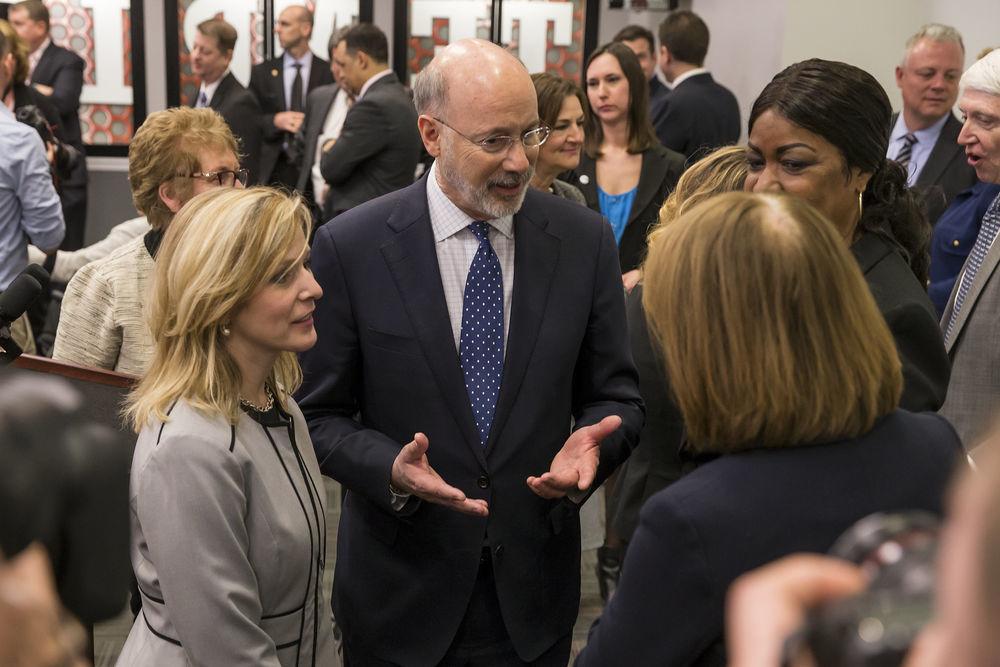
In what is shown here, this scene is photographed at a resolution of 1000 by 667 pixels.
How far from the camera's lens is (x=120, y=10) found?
8.89 metres

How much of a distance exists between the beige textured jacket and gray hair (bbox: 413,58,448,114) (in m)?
0.78

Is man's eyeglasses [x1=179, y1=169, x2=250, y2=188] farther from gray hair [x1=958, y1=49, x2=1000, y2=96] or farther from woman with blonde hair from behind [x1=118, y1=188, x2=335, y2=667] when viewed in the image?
gray hair [x1=958, y1=49, x2=1000, y2=96]

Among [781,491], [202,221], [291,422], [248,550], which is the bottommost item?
[248,550]

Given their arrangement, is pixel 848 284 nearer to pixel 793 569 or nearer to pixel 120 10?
pixel 793 569

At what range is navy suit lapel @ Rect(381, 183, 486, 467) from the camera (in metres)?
2.07

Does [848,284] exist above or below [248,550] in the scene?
above

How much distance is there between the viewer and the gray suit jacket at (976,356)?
2.69 metres

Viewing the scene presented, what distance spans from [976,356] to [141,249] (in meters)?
2.02

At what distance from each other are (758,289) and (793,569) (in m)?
0.68

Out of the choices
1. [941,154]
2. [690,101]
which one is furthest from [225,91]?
[941,154]

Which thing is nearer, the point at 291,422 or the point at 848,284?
the point at 848,284

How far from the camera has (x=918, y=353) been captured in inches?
74.5

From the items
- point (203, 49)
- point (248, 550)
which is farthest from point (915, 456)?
point (203, 49)

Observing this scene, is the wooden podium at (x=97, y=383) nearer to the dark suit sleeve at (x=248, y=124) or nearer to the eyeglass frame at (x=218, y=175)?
the eyeglass frame at (x=218, y=175)
